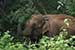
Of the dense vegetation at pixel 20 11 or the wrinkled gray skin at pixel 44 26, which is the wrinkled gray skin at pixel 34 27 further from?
the dense vegetation at pixel 20 11

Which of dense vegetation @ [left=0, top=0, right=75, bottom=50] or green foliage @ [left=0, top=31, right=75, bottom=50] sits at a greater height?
dense vegetation @ [left=0, top=0, right=75, bottom=50]

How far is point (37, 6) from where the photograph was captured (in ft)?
27.1

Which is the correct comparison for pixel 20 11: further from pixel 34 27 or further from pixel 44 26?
pixel 44 26

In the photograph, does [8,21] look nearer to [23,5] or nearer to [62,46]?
[23,5]

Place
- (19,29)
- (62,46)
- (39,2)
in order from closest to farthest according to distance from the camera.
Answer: (62,46) → (19,29) → (39,2)

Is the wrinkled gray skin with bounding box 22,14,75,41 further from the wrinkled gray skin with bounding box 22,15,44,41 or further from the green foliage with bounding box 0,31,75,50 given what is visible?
the green foliage with bounding box 0,31,75,50

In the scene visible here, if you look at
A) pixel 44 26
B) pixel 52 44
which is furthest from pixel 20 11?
pixel 52 44

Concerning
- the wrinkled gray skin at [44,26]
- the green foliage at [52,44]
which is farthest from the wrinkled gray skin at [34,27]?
the green foliage at [52,44]

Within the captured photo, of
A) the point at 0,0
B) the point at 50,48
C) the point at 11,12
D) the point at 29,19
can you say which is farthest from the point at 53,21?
the point at 50,48

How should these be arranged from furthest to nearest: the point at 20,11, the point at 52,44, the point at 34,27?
the point at 34,27 < the point at 20,11 < the point at 52,44

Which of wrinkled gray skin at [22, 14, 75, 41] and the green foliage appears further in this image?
wrinkled gray skin at [22, 14, 75, 41]

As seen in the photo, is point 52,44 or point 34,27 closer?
point 52,44

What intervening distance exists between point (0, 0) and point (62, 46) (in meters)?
3.65

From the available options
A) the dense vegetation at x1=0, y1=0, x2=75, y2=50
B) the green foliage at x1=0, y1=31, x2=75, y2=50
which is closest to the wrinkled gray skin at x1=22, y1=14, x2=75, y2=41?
the dense vegetation at x1=0, y1=0, x2=75, y2=50
